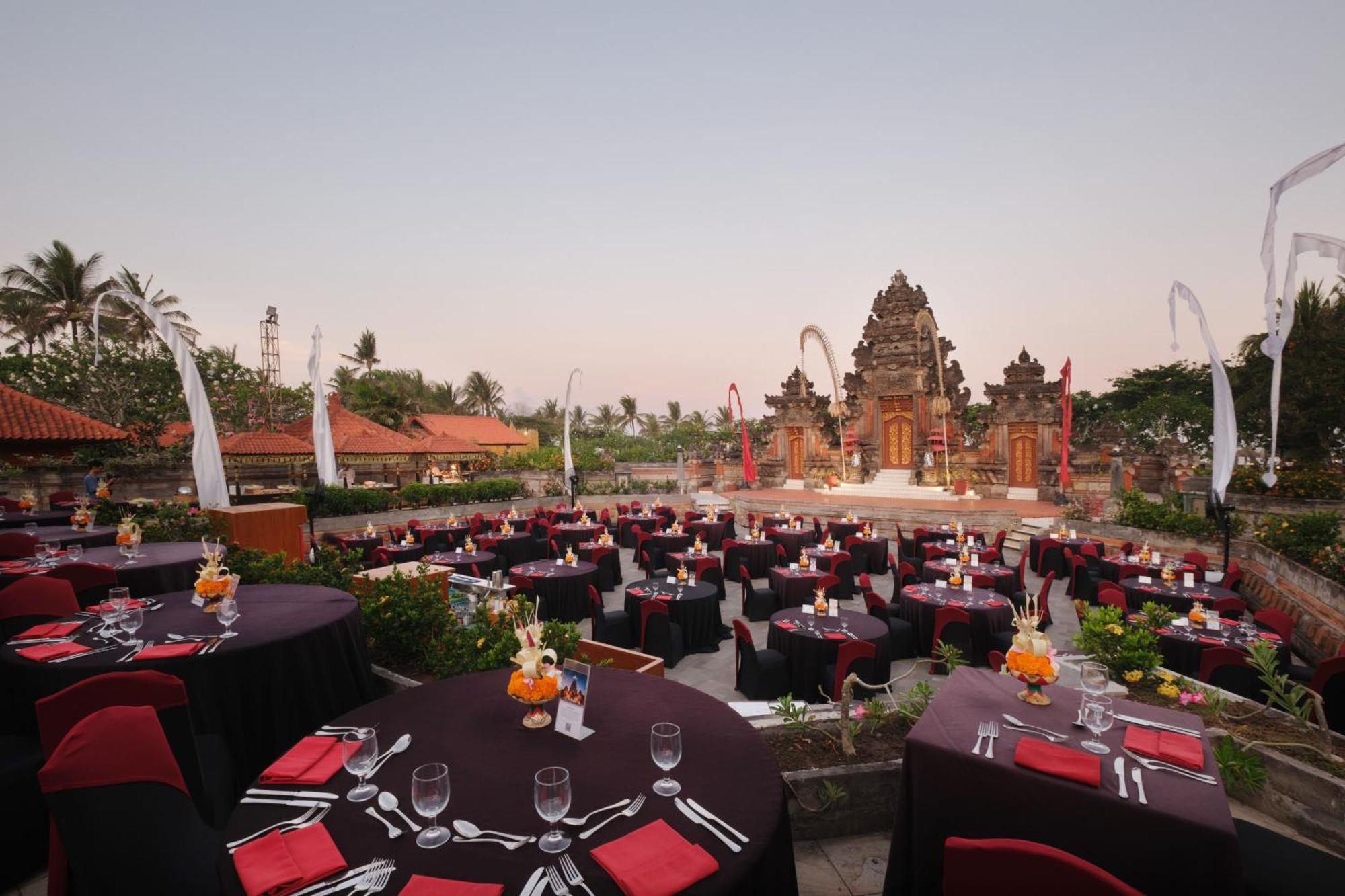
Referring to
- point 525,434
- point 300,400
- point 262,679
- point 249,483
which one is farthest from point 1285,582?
point 525,434

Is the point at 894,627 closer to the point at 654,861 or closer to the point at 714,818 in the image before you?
the point at 714,818

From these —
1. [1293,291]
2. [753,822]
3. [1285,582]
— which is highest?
[1293,291]

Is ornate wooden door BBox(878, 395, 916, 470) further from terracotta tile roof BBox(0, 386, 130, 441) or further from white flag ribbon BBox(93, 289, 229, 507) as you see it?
terracotta tile roof BBox(0, 386, 130, 441)

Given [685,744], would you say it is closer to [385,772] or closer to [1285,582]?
[385,772]

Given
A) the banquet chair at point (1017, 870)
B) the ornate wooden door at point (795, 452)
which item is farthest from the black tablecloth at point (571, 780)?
the ornate wooden door at point (795, 452)

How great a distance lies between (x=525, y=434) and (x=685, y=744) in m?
45.8

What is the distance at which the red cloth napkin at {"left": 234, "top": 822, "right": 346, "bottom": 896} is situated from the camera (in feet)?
6.10

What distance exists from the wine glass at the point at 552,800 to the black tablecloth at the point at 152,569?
20.6 ft

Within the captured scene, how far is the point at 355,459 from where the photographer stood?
20.6m

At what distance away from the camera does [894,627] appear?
7.50m

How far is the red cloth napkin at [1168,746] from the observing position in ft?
8.84

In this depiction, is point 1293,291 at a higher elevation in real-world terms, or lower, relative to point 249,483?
higher

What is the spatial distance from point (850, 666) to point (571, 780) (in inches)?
162

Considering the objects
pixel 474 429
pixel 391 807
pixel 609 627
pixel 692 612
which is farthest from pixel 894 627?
pixel 474 429
